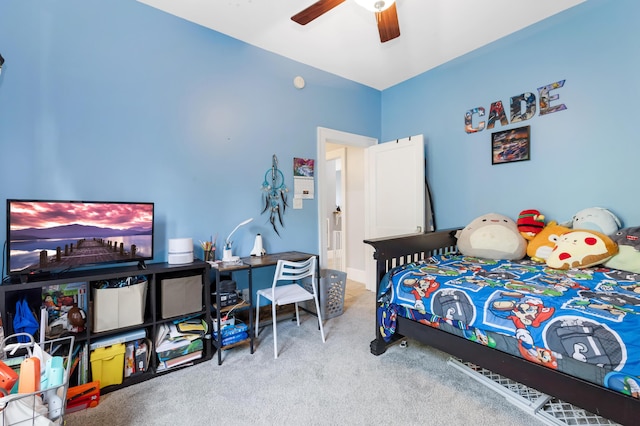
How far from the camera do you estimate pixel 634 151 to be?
2105mm

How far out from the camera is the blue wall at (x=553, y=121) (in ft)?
7.05

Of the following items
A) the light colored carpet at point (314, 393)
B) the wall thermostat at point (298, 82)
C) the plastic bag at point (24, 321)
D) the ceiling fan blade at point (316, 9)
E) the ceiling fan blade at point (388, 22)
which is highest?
the wall thermostat at point (298, 82)

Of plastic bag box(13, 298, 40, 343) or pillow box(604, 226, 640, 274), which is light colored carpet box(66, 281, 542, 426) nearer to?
plastic bag box(13, 298, 40, 343)

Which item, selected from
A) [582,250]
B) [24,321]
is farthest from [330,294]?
[24,321]

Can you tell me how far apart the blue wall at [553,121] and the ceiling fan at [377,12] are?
145 centimetres

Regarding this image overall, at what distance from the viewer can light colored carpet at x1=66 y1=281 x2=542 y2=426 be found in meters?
1.52

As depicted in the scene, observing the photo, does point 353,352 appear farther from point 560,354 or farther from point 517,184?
point 517,184

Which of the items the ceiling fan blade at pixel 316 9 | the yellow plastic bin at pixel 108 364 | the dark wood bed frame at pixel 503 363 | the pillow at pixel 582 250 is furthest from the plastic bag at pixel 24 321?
the pillow at pixel 582 250

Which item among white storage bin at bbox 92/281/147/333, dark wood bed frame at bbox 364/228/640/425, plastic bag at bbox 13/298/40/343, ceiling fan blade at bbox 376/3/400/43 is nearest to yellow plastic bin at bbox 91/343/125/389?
white storage bin at bbox 92/281/147/333

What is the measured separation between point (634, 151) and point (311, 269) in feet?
8.26

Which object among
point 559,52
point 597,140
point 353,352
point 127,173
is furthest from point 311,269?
point 559,52

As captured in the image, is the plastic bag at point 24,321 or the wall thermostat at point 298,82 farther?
the wall thermostat at point 298,82

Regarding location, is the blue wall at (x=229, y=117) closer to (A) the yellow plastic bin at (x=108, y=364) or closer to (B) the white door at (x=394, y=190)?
(B) the white door at (x=394, y=190)

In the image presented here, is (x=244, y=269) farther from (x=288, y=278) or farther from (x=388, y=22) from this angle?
(x=388, y=22)
